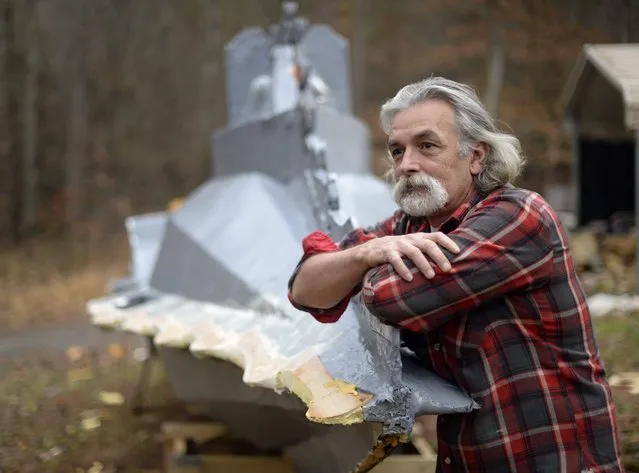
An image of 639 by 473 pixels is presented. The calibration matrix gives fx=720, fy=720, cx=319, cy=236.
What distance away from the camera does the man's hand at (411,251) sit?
1.91m

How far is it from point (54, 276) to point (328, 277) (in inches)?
516

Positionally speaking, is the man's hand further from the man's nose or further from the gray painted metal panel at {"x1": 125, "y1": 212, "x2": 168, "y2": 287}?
the gray painted metal panel at {"x1": 125, "y1": 212, "x2": 168, "y2": 287}

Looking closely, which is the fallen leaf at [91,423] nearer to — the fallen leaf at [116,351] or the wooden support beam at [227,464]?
the wooden support beam at [227,464]

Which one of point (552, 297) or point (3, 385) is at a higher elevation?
point (552, 297)

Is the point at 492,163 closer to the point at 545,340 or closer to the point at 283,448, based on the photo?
the point at 545,340

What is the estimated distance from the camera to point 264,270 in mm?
3785

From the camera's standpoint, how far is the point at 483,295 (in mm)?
1928

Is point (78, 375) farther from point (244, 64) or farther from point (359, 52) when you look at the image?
point (359, 52)

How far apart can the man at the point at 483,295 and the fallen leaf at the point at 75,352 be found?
6633 mm

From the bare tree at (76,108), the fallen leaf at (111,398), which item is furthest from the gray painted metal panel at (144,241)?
the bare tree at (76,108)

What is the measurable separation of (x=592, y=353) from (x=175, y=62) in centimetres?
2031

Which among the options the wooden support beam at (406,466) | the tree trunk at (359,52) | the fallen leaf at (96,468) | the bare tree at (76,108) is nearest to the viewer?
the wooden support beam at (406,466)

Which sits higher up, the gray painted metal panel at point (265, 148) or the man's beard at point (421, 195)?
the man's beard at point (421, 195)

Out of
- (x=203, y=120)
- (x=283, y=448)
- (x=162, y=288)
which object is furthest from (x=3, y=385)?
(x=203, y=120)
